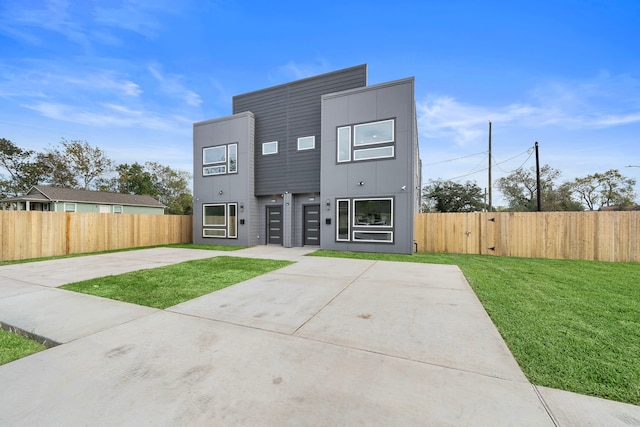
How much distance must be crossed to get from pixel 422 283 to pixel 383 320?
222 centimetres

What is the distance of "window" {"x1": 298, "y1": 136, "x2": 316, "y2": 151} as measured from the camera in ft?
35.9

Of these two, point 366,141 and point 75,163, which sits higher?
point 75,163

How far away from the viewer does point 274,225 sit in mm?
12125

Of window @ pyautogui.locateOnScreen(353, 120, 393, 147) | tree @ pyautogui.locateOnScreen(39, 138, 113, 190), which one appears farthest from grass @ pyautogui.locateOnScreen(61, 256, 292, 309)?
tree @ pyautogui.locateOnScreen(39, 138, 113, 190)

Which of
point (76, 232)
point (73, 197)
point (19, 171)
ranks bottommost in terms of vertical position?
point (76, 232)

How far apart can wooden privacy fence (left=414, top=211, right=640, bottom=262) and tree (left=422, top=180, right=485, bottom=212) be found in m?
13.1

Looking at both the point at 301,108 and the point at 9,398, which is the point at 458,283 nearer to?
the point at 9,398

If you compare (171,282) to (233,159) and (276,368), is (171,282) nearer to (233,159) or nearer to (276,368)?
(276,368)

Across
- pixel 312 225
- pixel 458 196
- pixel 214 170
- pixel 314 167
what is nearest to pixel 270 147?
pixel 314 167

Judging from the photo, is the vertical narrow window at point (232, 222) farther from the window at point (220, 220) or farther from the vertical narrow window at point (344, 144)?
the vertical narrow window at point (344, 144)

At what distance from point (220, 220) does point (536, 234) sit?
43.0 feet

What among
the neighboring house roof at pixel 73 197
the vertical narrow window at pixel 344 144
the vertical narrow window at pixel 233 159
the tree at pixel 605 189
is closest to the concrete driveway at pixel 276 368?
the vertical narrow window at pixel 344 144

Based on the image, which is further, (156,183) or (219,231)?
(156,183)

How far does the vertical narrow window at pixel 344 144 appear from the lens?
9.87 metres
